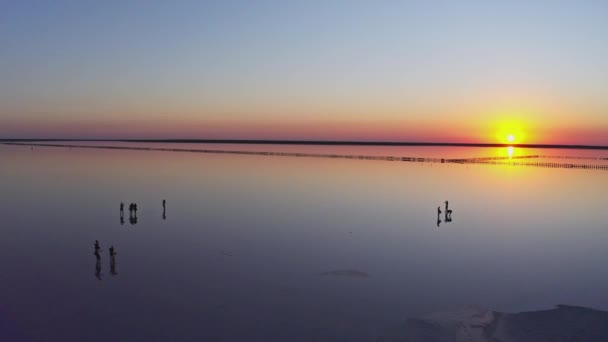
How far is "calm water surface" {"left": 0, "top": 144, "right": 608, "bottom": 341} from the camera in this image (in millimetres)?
19594

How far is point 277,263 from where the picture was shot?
28.1 meters

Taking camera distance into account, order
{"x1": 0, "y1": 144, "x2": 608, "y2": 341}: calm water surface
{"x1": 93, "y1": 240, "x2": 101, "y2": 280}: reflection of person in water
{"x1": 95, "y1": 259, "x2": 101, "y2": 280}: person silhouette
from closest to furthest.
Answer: {"x1": 0, "y1": 144, "x2": 608, "y2": 341}: calm water surface, {"x1": 95, "y1": 259, "x2": 101, "y2": 280}: person silhouette, {"x1": 93, "y1": 240, "x2": 101, "y2": 280}: reflection of person in water

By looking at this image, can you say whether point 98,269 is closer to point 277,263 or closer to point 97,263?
point 97,263

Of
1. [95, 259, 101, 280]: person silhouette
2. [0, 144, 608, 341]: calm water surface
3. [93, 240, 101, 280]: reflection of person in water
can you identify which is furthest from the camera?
[93, 240, 101, 280]: reflection of person in water

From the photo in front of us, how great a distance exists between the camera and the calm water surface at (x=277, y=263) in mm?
19594

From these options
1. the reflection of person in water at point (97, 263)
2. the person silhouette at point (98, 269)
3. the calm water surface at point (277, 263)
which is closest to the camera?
the calm water surface at point (277, 263)

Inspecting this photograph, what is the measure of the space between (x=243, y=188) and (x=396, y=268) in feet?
134

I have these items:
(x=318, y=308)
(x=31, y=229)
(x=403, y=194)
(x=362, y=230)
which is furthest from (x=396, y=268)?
(x=403, y=194)

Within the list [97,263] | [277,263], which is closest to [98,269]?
[97,263]

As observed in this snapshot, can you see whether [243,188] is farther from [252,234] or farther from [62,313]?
→ [62,313]

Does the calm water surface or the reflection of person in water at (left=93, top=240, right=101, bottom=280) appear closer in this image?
the calm water surface

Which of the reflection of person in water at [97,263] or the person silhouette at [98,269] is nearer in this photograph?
the person silhouette at [98,269]

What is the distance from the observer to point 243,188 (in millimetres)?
66125

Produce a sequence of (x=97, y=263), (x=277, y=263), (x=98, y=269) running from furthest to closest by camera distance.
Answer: (x=277, y=263), (x=97, y=263), (x=98, y=269)
